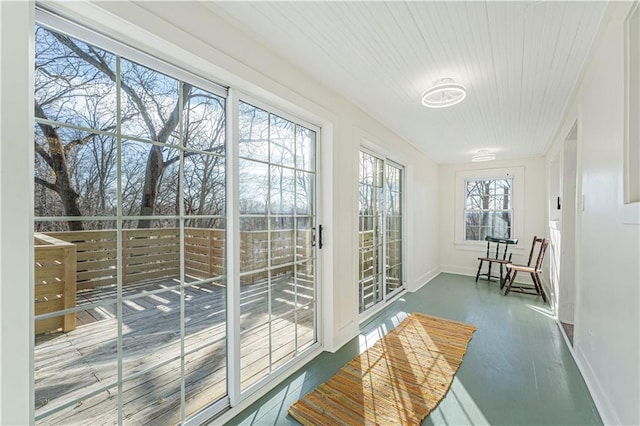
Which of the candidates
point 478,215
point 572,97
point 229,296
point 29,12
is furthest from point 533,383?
point 478,215

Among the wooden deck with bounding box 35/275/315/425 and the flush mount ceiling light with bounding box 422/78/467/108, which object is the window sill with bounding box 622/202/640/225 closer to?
the flush mount ceiling light with bounding box 422/78/467/108

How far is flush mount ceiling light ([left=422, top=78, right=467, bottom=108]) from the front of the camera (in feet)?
7.17

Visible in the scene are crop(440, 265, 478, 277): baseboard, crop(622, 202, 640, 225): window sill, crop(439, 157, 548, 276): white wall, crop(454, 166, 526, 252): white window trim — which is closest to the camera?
crop(622, 202, 640, 225): window sill

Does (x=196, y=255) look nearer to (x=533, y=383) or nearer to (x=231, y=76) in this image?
(x=231, y=76)

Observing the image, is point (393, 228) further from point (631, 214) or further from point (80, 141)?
point (80, 141)

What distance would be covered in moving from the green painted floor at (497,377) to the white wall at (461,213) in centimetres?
199

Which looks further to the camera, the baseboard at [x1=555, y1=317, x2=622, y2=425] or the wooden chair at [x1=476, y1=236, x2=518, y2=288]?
the wooden chair at [x1=476, y1=236, x2=518, y2=288]

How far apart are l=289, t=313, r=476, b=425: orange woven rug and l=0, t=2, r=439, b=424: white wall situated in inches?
16.6

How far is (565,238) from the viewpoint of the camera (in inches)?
125

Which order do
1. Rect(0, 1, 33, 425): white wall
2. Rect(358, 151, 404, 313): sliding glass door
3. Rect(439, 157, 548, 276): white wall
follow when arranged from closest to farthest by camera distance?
Rect(0, 1, 33, 425): white wall → Rect(358, 151, 404, 313): sliding glass door → Rect(439, 157, 548, 276): white wall

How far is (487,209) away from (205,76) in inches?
231

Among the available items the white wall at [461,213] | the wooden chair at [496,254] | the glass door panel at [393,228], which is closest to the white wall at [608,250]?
the glass door panel at [393,228]

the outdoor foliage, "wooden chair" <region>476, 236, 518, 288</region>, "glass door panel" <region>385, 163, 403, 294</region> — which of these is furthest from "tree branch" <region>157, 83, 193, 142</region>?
"wooden chair" <region>476, 236, 518, 288</region>

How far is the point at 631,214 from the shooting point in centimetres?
135
